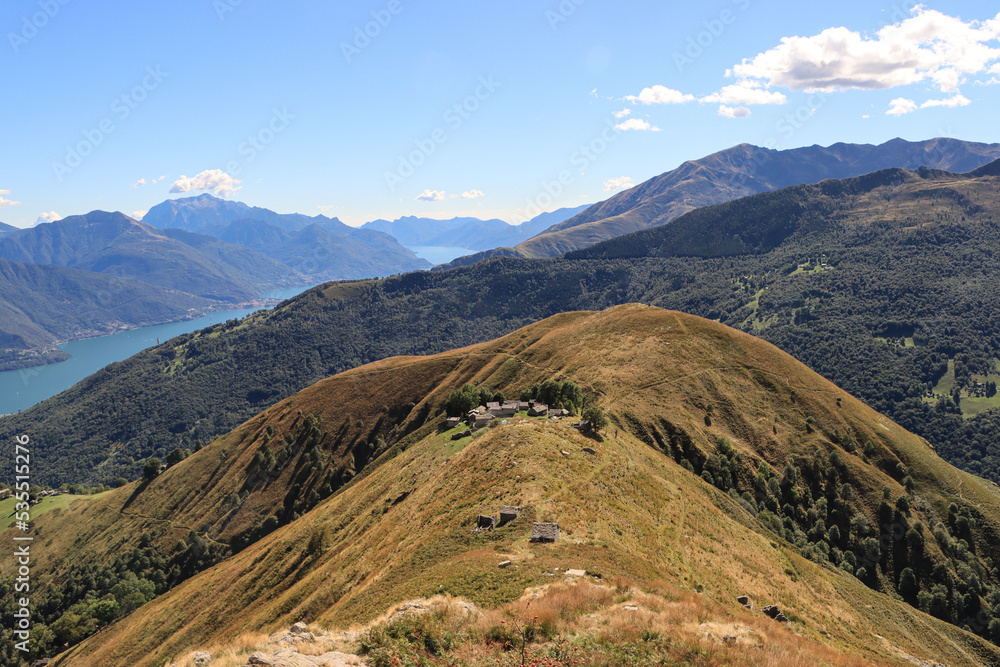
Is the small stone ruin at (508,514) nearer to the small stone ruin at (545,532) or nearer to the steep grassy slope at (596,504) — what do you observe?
the steep grassy slope at (596,504)

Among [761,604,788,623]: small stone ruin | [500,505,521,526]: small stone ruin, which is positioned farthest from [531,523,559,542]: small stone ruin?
[761,604,788,623]: small stone ruin

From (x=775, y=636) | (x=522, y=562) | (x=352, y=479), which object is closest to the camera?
(x=775, y=636)

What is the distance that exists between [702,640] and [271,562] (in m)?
68.8

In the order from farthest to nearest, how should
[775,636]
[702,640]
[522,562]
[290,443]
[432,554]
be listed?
[290,443] < [432,554] < [522,562] < [775,636] < [702,640]

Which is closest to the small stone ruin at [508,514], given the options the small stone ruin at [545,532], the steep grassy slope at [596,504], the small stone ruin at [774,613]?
the steep grassy slope at [596,504]

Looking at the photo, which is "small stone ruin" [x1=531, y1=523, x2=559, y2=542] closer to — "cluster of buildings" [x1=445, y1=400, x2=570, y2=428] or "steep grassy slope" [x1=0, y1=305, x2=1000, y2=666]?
"steep grassy slope" [x1=0, y1=305, x2=1000, y2=666]

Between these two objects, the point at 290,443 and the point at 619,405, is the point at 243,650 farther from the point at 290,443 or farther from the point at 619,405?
the point at 290,443

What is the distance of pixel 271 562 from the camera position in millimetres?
71062

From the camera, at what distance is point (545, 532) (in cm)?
3694

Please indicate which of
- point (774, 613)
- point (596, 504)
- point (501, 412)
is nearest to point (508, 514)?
point (596, 504)

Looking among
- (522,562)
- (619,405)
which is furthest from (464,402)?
(522,562)

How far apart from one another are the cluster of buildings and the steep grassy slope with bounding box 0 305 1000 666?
551cm

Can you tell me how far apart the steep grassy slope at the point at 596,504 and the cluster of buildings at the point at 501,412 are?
5506 mm

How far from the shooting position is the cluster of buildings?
7256 centimetres
